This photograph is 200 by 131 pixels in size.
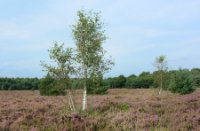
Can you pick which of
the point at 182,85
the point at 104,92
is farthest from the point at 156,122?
the point at 104,92

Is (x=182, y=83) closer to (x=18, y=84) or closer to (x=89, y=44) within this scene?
(x=89, y=44)

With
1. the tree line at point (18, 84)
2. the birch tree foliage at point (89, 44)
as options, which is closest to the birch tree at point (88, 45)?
the birch tree foliage at point (89, 44)

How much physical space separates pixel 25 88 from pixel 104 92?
3362cm

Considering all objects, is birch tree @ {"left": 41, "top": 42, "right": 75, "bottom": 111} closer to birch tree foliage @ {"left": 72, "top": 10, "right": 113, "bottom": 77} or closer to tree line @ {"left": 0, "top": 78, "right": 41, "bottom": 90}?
birch tree foliage @ {"left": 72, "top": 10, "right": 113, "bottom": 77}

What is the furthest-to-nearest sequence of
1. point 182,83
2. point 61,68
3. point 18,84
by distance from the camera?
point 18,84 → point 182,83 → point 61,68

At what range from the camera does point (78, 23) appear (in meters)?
19.5

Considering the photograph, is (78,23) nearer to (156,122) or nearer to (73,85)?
(73,85)

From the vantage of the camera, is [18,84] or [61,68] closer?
[61,68]

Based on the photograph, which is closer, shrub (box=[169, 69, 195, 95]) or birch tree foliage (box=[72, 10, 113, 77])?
birch tree foliage (box=[72, 10, 113, 77])

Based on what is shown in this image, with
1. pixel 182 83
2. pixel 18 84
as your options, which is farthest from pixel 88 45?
pixel 18 84

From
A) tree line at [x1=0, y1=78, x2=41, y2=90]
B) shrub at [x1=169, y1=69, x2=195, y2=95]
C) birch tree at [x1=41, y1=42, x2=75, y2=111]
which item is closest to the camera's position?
birch tree at [x1=41, y1=42, x2=75, y2=111]

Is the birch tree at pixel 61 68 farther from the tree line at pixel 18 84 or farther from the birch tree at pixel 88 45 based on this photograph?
the tree line at pixel 18 84

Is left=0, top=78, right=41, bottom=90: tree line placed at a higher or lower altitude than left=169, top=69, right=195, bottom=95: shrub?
higher

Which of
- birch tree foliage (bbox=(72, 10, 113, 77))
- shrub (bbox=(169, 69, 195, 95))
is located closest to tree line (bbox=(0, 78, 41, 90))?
shrub (bbox=(169, 69, 195, 95))
